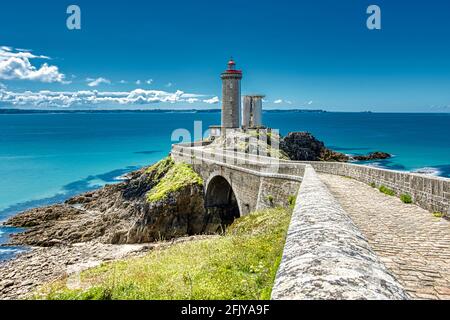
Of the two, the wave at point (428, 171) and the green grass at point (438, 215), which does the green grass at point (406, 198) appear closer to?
the green grass at point (438, 215)

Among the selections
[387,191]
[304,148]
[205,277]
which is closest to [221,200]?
[387,191]

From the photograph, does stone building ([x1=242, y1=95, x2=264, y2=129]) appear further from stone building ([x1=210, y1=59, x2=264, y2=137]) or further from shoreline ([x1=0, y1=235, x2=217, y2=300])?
shoreline ([x1=0, y1=235, x2=217, y2=300])

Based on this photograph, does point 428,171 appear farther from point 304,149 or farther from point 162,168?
point 162,168

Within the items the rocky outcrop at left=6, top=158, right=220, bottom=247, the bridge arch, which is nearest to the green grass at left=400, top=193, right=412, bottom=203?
the bridge arch

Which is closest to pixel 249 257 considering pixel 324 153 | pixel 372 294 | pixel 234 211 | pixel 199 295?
pixel 199 295

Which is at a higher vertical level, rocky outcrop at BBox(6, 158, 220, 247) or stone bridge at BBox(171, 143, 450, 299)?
stone bridge at BBox(171, 143, 450, 299)

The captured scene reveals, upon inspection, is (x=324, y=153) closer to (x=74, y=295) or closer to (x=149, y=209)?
(x=149, y=209)

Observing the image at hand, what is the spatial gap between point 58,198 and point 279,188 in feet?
108

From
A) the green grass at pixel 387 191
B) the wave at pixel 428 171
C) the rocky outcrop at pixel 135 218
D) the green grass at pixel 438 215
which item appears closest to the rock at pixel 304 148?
the wave at pixel 428 171

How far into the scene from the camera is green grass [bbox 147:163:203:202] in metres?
27.4

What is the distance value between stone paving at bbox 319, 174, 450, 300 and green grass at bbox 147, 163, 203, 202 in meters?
18.3

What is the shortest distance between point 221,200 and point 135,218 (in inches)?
284
